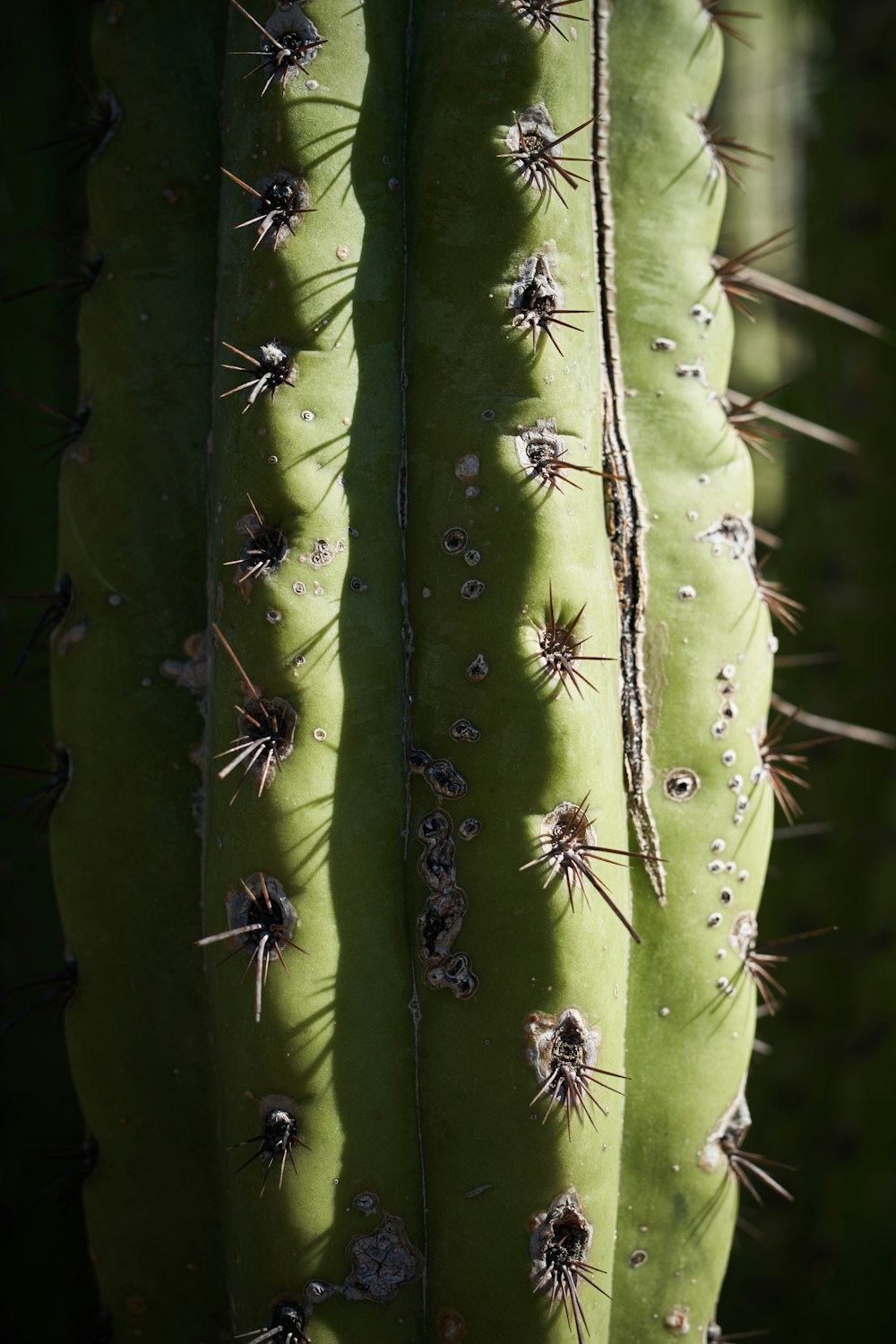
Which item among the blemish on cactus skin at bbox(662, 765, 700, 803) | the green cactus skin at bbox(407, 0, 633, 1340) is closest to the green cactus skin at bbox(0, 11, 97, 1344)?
the green cactus skin at bbox(407, 0, 633, 1340)

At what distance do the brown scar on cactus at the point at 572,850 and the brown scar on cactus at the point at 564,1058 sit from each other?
0.13 metres

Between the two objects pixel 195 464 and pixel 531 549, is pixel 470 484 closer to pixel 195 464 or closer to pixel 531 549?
pixel 531 549

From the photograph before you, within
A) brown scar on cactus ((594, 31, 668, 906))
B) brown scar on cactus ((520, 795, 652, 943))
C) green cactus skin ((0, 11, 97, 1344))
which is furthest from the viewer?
green cactus skin ((0, 11, 97, 1344))

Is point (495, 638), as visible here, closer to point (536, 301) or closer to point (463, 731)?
point (463, 731)

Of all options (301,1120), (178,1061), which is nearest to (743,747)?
(301,1120)

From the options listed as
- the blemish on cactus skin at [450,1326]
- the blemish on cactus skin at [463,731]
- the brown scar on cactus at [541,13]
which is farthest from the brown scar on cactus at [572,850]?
the brown scar on cactus at [541,13]

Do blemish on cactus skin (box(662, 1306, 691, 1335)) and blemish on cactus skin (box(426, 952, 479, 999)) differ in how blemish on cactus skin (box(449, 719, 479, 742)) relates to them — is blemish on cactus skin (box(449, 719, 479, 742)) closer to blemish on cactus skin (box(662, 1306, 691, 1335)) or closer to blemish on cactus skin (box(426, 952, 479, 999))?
blemish on cactus skin (box(426, 952, 479, 999))

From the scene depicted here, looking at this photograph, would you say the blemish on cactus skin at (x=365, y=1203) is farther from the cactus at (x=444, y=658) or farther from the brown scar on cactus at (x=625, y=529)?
the brown scar on cactus at (x=625, y=529)

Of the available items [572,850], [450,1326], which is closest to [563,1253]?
[450,1326]

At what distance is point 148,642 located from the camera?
4.42ft

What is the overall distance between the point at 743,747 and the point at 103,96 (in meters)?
1.21

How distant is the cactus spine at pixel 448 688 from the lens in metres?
1.16

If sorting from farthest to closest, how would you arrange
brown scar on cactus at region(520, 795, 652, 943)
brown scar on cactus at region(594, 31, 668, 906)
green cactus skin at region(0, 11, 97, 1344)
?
green cactus skin at region(0, 11, 97, 1344) → brown scar on cactus at region(594, 31, 668, 906) → brown scar on cactus at region(520, 795, 652, 943)

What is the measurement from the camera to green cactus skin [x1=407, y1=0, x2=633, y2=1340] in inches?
45.4
